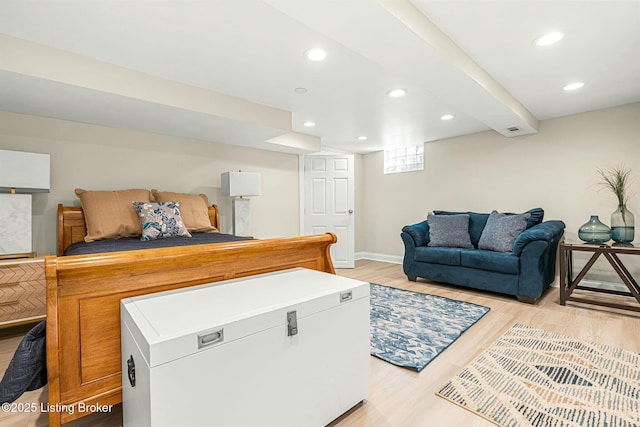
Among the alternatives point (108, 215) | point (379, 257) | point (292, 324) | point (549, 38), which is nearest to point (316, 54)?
point (549, 38)

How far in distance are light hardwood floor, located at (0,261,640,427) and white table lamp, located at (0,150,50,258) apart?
79 centimetres

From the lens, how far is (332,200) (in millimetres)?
5461

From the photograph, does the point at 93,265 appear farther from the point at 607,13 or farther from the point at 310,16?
the point at 607,13

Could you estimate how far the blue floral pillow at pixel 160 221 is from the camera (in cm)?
279

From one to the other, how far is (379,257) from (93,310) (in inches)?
202

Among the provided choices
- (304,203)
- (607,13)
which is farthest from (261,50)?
(304,203)

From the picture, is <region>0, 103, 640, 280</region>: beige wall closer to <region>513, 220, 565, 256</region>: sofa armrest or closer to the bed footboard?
<region>513, 220, 565, 256</region>: sofa armrest

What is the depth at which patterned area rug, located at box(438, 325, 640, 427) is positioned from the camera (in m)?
1.53

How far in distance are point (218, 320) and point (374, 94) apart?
2694 mm

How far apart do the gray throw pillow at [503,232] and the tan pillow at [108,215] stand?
393 cm

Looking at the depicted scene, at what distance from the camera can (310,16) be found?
1567 millimetres

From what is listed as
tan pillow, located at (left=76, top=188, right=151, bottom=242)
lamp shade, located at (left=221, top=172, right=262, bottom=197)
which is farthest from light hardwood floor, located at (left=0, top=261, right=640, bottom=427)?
lamp shade, located at (left=221, top=172, right=262, bottom=197)

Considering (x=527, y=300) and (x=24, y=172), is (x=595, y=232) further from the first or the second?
(x=24, y=172)

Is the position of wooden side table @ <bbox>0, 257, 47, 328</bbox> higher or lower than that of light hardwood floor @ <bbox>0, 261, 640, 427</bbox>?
higher
